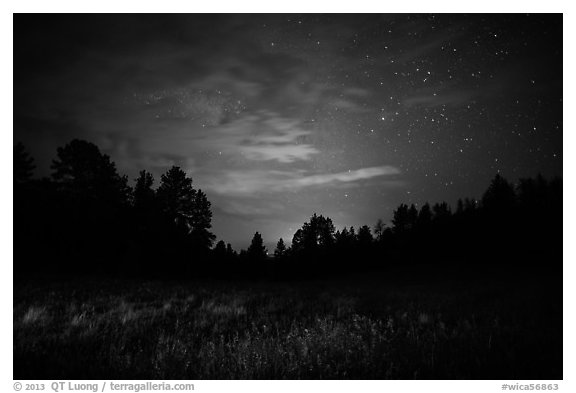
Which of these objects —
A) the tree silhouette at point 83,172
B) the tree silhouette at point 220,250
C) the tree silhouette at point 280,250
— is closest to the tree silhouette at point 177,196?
the tree silhouette at point 83,172

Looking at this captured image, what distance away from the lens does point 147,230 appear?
98.0ft

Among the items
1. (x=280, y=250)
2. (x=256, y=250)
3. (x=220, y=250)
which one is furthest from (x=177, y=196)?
(x=280, y=250)

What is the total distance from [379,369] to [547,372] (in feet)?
7.37

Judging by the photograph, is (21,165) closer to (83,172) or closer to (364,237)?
(83,172)

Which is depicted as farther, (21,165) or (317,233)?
(317,233)

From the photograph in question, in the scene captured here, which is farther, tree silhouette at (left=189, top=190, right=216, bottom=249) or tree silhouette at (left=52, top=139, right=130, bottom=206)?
tree silhouette at (left=189, top=190, right=216, bottom=249)

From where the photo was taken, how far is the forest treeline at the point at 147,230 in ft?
85.2

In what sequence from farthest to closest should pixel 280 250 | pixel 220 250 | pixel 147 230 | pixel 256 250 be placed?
1. pixel 280 250
2. pixel 256 250
3. pixel 220 250
4. pixel 147 230

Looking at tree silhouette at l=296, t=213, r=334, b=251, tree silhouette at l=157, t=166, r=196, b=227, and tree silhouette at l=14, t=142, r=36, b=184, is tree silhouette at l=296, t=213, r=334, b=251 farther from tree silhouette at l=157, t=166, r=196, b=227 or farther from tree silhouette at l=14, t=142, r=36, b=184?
tree silhouette at l=14, t=142, r=36, b=184

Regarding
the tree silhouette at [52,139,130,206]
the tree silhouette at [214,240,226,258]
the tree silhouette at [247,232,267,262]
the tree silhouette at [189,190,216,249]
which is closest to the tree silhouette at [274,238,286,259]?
the tree silhouette at [247,232,267,262]

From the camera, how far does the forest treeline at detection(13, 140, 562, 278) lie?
25966 mm

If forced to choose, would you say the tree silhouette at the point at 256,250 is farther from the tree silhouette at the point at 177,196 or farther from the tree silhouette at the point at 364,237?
the tree silhouette at the point at 177,196

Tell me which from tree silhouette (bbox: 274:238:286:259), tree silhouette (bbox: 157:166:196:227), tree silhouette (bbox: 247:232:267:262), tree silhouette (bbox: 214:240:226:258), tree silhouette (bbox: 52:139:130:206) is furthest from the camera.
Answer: tree silhouette (bbox: 274:238:286:259)

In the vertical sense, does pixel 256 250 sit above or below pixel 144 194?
below
